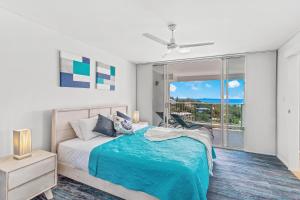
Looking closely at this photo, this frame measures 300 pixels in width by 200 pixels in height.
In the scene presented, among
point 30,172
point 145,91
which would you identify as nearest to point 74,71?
point 30,172

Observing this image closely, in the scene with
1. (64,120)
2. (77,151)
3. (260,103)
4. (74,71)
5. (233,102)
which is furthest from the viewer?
(233,102)

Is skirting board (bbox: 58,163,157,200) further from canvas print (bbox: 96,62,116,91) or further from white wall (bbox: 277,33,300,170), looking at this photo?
white wall (bbox: 277,33,300,170)

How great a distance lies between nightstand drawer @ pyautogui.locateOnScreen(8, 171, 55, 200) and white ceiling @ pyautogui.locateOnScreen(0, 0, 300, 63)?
221cm

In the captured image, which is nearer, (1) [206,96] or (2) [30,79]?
(2) [30,79]

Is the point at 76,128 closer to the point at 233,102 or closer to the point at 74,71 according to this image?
the point at 74,71

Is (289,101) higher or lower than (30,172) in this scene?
higher

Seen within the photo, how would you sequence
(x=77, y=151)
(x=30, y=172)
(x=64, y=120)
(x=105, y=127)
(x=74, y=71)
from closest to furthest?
1. (x=30, y=172)
2. (x=77, y=151)
3. (x=64, y=120)
4. (x=105, y=127)
5. (x=74, y=71)

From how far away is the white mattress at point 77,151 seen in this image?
2.34 m

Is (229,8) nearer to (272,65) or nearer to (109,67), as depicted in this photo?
(272,65)

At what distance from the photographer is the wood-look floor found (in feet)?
7.34

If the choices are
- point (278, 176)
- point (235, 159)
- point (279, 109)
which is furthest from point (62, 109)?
point (279, 109)

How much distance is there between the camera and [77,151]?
243cm

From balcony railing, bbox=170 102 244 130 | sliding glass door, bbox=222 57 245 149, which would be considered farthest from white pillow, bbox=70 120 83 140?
sliding glass door, bbox=222 57 245 149

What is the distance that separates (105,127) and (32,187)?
1.34 meters
